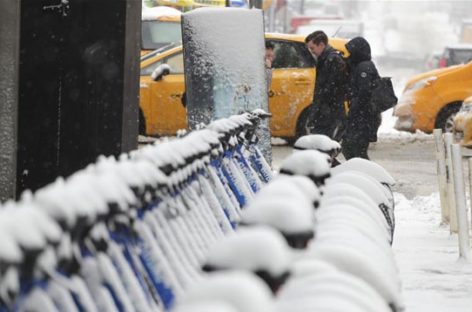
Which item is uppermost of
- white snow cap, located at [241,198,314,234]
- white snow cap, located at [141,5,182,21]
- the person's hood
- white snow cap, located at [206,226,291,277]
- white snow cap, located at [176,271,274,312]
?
white snow cap, located at [176,271,274,312]

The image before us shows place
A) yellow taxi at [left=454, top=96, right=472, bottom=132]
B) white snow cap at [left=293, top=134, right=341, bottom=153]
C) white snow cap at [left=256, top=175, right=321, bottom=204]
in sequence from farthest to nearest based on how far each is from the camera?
yellow taxi at [left=454, top=96, right=472, bottom=132], white snow cap at [left=293, top=134, right=341, bottom=153], white snow cap at [left=256, top=175, right=321, bottom=204]

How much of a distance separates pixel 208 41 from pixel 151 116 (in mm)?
7884

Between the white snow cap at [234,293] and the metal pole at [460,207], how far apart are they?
240 inches

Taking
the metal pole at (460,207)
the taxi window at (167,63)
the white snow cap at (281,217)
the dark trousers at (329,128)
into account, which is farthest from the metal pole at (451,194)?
Result: the taxi window at (167,63)

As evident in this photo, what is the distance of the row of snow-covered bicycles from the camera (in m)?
2.05

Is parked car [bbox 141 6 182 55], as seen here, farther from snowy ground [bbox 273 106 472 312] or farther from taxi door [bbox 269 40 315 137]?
snowy ground [bbox 273 106 472 312]

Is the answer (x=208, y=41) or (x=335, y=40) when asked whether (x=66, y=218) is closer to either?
(x=208, y=41)

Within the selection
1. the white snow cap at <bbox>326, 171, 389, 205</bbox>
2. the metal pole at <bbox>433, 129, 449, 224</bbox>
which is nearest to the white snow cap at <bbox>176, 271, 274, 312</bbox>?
the white snow cap at <bbox>326, 171, 389, 205</bbox>

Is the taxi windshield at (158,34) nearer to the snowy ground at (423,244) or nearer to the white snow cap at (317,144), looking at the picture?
the snowy ground at (423,244)

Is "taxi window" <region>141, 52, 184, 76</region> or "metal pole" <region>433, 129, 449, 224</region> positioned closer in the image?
"metal pole" <region>433, 129, 449, 224</region>

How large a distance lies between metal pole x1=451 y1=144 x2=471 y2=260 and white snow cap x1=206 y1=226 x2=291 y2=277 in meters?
5.91

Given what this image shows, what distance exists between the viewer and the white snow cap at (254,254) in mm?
2033

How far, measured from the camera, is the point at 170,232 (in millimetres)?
3738

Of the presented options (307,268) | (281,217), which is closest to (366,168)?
(307,268)
